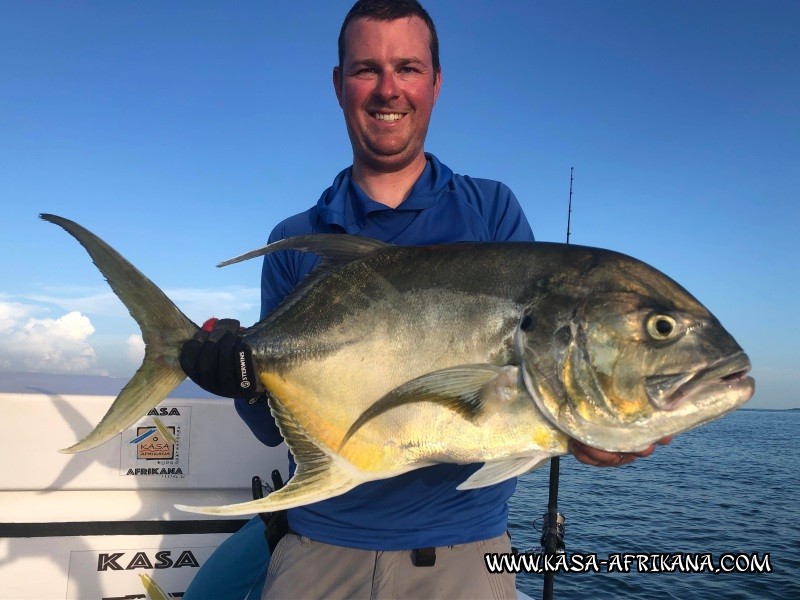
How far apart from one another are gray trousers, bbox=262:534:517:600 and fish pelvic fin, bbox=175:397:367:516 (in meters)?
0.63

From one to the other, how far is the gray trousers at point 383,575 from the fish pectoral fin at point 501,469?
693 millimetres

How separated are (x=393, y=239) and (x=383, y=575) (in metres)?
1.56

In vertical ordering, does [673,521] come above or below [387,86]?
below

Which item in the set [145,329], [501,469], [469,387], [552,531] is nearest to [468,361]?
[469,387]

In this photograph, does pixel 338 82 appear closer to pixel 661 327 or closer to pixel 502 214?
pixel 502 214

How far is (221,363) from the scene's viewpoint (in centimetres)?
227

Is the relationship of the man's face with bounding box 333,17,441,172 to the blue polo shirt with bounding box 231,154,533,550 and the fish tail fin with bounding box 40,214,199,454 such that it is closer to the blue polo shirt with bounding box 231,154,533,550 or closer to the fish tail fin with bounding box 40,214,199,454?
the blue polo shirt with bounding box 231,154,533,550

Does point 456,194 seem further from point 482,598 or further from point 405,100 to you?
point 482,598

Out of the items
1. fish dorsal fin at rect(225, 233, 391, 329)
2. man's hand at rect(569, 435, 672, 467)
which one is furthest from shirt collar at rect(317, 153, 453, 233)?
man's hand at rect(569, 435, 672, 467)

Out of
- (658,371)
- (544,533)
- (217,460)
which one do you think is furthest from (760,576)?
(658,371)

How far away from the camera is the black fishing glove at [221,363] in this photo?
227 centimetres

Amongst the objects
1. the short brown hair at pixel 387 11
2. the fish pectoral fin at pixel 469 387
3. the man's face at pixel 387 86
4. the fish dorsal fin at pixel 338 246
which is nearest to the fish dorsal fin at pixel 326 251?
the fish dorsal fin at pixel 338 246

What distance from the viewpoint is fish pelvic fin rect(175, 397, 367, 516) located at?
83.1 inches

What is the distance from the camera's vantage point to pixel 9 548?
13.5 feet
